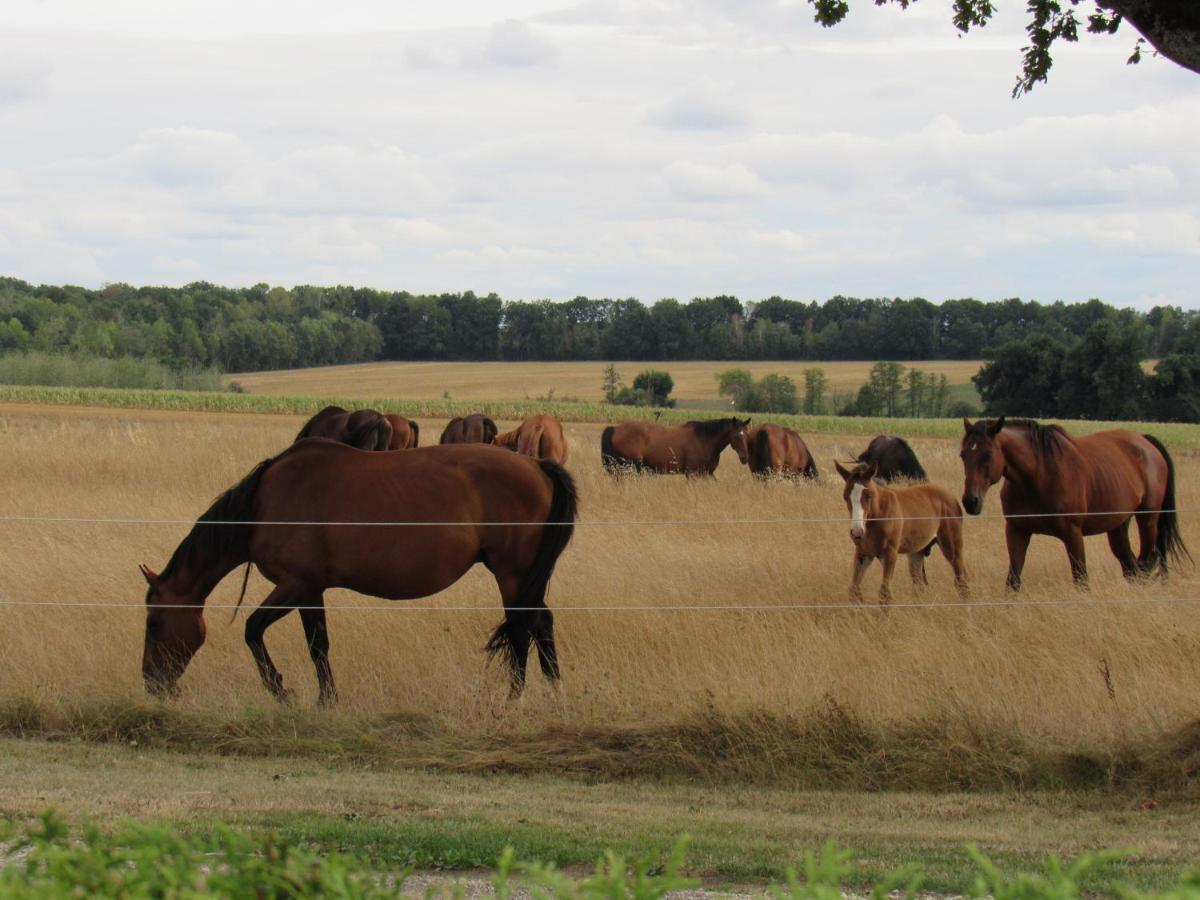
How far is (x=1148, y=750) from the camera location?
6910 millimetres

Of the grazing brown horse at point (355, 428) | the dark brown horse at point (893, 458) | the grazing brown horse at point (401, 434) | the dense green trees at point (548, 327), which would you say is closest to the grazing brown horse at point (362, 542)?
the grazing brown horse at point (355, 428)

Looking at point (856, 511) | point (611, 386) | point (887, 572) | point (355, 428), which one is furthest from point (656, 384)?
point (856, 511)

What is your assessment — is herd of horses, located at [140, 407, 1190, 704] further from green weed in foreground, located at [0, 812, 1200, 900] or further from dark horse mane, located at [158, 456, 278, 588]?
green weed in foreground, located at [0, 812, 1200, 900]

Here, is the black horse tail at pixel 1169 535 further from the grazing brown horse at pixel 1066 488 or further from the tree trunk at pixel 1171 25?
the tree trunk at pixel 1171 25

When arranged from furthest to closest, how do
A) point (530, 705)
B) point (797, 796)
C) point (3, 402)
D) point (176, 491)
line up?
point (3, 402) < point (176, 491) < point (530, 705) < point (797, 796)

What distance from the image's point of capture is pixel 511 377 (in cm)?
8150

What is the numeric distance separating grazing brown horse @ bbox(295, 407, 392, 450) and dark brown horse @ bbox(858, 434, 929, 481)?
25.8 ft

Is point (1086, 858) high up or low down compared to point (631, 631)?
up

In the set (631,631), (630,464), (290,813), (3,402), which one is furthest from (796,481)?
(3,402)

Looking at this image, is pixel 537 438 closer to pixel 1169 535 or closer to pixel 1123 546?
pixel 1123 546

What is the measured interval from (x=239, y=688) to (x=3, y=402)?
48.3 metres

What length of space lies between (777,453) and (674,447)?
7.10 feet

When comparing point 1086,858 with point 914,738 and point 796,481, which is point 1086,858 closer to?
point 914,738

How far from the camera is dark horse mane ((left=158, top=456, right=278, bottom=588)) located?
8586mm
